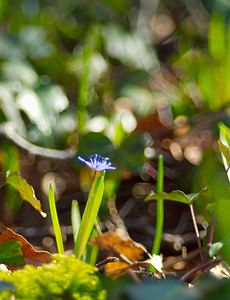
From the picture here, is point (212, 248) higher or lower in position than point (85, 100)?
higher

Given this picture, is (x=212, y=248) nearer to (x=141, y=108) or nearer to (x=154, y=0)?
(x=141, y=108)

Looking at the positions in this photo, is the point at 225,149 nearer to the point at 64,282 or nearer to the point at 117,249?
the point at 117,249

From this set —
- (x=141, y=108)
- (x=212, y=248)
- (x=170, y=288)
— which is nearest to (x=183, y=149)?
(x=141, y=108)

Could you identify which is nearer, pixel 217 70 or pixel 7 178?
pixel 7 178

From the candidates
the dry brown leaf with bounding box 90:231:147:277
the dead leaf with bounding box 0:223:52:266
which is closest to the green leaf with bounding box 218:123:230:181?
the dry brown leaf with bounding box 90:231:147:277

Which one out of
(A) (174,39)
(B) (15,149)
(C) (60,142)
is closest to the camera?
(B) (15,149)

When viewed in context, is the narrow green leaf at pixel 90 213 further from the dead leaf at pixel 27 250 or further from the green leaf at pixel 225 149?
the green leaf at pixel 225 149
